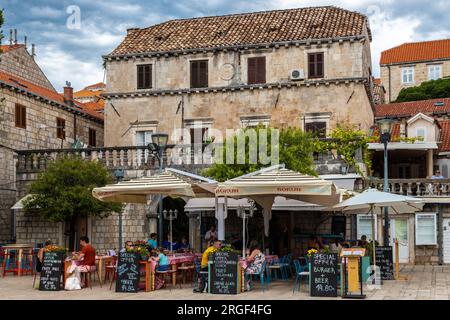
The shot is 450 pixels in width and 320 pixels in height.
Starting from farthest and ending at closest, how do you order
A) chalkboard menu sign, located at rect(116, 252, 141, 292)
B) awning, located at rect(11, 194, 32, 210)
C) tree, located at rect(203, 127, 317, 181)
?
awning, located at rect(11, 194, 32, 210)
tree, located at rect(203, 127, 317, 181)
chalkboard menu sign, located at rect(116, 252, 141, 292)

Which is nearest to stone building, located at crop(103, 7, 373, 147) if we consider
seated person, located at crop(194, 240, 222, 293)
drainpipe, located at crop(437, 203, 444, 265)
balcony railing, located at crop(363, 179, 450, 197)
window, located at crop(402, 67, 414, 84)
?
balcony railing, located at crop(363, 179, 450, 197)

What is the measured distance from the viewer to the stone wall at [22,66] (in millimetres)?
37406

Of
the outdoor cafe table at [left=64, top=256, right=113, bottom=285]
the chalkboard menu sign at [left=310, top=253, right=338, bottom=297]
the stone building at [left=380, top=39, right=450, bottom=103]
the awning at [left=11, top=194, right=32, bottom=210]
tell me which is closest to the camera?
the chalkboard menu sign at [left=310, top=253, right=338, bottom=297]

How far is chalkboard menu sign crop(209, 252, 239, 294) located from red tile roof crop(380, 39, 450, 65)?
61642mm

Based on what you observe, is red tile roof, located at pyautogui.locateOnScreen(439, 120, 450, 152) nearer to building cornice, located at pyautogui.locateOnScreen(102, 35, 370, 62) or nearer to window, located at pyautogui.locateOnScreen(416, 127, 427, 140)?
window, located at pyautogui.locateOnScreen(416, 127, 427, 140)

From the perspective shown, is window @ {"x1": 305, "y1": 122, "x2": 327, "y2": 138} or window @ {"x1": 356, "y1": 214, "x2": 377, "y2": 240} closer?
window @ {"x1": 356, "y1": 214, "x2": 377, "y2": 240}

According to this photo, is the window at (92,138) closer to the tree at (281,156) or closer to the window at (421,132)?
the tree at (281,156)

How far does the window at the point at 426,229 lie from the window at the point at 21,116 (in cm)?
1886

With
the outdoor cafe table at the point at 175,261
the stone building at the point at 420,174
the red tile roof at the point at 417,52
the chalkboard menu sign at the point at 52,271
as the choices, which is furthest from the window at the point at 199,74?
the red tile roof at the point at 417,52

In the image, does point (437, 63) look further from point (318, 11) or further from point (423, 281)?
point (423, 281)

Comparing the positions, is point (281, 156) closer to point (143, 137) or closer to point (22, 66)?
point (143, 137)

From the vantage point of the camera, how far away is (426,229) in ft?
96.2

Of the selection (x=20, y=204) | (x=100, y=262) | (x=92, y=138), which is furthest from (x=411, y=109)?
(x=100, y=262)

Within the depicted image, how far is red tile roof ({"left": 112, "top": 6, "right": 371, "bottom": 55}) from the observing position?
34.2 meters
